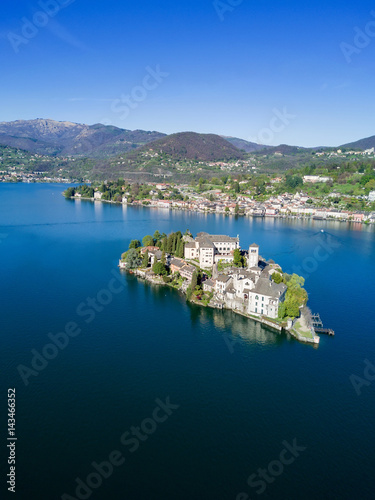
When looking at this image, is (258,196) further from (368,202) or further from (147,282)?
(147,282)

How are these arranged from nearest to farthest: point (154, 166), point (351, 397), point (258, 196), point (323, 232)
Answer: point (351, 397)
point (323, 232)
point (258, 196)
point (154, 166)

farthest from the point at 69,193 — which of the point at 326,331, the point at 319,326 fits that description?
the point at 326,331

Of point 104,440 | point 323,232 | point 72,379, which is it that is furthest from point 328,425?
A: point 323,232

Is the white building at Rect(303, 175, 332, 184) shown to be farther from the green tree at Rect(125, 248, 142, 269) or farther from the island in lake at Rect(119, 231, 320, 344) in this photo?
the green tree at Rect(125, 248, 142, 269)

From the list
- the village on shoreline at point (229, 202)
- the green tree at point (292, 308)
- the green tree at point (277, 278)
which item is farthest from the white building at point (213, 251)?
the village on shoreline at point (229, 202)

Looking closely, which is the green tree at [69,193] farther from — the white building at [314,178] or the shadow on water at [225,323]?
the shadow on water at [225,323]

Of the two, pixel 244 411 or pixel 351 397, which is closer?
pixel 244 411
